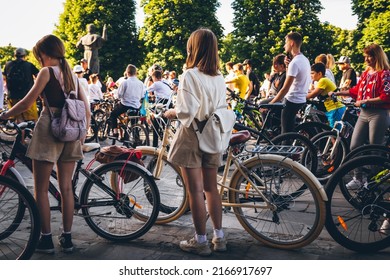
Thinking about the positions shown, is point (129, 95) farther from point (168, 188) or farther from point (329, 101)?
point (168, 188)

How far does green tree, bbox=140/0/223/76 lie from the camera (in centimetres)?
3800

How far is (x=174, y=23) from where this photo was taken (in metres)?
38.6

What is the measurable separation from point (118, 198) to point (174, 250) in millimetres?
686

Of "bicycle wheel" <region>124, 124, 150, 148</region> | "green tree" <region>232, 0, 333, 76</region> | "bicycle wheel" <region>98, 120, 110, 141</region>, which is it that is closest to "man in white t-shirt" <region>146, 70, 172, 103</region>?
"bicycle wheel" <region>124, 124, 150, 148</region>

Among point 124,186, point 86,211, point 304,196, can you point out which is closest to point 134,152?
point 124,186

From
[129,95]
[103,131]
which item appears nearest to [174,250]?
[129,95]

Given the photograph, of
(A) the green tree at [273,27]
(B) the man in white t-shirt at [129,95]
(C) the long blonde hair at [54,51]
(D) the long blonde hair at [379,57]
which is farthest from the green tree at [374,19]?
(C) the long blonde hair at [54,51]

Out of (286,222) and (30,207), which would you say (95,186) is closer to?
(30,207)

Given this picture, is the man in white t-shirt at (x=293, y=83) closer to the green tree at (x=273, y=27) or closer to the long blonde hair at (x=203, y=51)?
the long blonde hair at (x=203, y=51)

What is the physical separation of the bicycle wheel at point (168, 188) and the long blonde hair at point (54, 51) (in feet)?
3.92

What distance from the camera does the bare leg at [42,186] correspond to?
3693 mm

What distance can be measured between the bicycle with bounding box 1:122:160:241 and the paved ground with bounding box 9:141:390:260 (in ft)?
0.42
